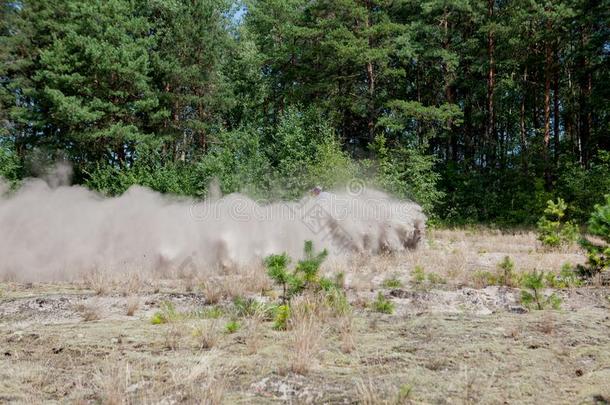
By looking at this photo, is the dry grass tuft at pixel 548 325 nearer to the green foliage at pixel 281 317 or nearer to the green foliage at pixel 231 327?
the green foliage at pixel 281 317

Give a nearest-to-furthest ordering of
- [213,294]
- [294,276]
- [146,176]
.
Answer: [294,276]
[213,294]
[146,176]

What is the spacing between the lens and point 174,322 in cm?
516

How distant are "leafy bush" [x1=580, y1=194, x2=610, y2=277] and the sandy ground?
853 mm

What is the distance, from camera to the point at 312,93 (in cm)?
2605

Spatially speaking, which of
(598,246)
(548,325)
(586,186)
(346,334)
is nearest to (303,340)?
(346,334)

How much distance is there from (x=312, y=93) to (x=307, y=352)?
2360 cm

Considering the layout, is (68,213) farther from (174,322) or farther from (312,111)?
(312,111)

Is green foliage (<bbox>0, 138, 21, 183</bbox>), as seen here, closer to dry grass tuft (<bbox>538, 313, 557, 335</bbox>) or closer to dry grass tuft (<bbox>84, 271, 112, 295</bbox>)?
dry grass tuft (<bbox>84, 271, 112, 295</bbox>)

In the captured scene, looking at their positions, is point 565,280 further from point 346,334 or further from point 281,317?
point 281,317

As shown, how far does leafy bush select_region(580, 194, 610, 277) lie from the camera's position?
7066 millimetres

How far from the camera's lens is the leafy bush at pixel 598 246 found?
7.07m

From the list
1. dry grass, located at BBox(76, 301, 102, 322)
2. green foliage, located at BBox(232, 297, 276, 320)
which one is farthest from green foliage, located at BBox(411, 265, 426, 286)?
dry grass, located at BBox(76, 301, 102, 322)

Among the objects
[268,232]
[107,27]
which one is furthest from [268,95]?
[268,232]

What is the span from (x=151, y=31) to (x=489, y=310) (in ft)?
94.9
